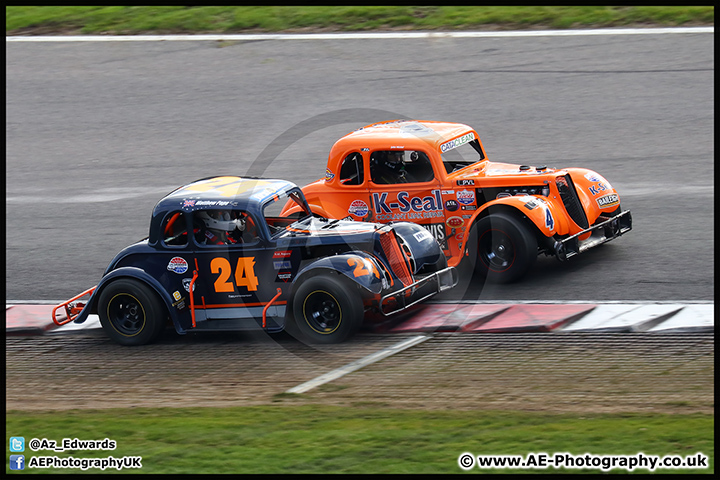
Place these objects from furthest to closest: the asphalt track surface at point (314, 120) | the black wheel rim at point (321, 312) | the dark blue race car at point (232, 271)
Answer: the asphalt track surface at point (314, 120) → the dark blue race car at point (232, 271) → the black wheel rim at point (321, 312)

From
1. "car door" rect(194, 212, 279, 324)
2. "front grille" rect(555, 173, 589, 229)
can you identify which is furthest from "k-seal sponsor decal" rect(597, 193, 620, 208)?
"car door" rect(194, 212, 279, 324)

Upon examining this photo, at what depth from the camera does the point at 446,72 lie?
2048 centimetres

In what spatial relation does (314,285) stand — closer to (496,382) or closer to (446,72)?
(496,382)

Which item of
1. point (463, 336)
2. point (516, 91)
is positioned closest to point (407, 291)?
point (463, 336)

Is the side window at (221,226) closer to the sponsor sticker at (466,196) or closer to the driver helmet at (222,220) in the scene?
the driver helmet at (222,220)

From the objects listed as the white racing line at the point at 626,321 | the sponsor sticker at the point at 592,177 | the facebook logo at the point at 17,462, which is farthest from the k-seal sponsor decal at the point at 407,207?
the facebook logo at the point at 17,462

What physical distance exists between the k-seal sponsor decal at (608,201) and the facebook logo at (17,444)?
772 centimetres

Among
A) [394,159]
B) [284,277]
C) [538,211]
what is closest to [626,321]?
[538,211]

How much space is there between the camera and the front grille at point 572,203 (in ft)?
39.5

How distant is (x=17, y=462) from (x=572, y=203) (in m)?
7.43

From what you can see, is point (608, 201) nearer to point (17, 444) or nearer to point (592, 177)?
point (592, 177)

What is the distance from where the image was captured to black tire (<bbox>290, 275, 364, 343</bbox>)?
32.4 ft

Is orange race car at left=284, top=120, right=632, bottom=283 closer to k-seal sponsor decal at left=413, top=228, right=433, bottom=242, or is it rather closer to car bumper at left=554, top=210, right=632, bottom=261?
car bumper at left=554, top=210, right=632, bottom=261

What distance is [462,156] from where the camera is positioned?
506 inches
